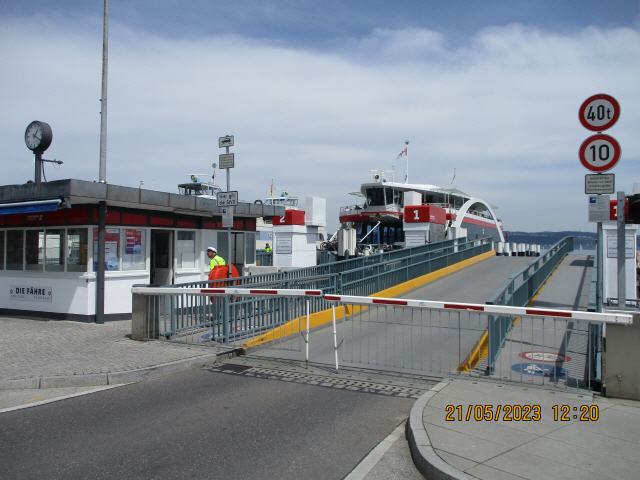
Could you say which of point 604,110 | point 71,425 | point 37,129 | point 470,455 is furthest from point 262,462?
point 37,129

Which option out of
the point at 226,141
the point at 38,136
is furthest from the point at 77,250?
the point at 226,141

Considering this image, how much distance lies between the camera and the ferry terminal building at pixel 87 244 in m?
12.8

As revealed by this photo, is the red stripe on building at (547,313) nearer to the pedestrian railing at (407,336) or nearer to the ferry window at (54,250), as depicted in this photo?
the pedestrian railing at (407,336)

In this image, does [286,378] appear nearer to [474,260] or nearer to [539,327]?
[539,327]

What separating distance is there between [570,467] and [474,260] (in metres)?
22.3

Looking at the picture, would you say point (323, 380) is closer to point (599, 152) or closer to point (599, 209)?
point (599, 209)

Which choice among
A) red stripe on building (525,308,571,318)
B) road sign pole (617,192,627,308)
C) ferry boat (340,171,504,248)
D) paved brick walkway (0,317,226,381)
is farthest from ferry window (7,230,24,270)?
ferry boat (340,171,504,248)

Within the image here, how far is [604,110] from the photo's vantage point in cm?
754

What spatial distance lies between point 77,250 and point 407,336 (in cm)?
845

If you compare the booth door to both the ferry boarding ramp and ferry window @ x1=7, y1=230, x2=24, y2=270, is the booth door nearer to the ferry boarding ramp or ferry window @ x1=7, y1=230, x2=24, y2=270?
ferry window @ x1=7, y1=230, x2=24, y2=270

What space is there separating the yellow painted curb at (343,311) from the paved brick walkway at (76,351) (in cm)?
121

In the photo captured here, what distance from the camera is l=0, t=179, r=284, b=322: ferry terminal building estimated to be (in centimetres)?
1284

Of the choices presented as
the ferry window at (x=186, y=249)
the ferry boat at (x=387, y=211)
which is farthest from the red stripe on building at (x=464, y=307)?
the ferry boat at (x=387, y=211)

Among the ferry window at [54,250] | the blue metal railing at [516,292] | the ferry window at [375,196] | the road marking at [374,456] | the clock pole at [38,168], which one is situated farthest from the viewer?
the ferry window at [375,196]
